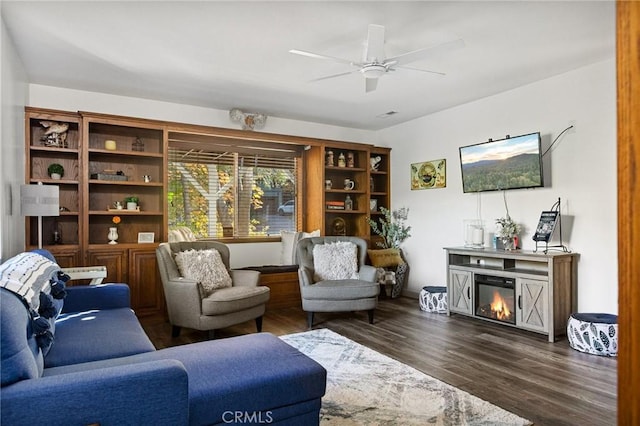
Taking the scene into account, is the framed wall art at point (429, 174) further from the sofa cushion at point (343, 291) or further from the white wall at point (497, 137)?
the sofa cushion at point (343, 291)

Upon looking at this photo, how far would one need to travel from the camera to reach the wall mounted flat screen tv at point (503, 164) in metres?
4.28

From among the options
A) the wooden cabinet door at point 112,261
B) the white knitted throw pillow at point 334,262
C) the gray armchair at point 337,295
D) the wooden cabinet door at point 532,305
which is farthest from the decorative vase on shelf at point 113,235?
the wooden cabinet door at point 532,305

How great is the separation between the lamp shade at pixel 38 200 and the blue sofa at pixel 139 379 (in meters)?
1.18

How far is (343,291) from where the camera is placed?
4324 mm

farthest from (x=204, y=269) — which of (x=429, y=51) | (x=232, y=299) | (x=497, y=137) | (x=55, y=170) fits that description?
(x=497, y=137)

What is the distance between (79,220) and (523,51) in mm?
4783

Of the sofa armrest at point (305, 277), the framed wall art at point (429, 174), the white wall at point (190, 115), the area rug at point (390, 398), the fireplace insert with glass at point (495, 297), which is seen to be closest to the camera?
the area rug at point (390, 398)

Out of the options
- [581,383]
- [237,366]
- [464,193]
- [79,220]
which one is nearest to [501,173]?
[464,193]

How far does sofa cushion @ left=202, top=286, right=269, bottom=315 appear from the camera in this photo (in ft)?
12.2

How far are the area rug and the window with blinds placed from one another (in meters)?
2.86

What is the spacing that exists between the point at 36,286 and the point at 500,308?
4.12 meters

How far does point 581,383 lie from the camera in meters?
2.83

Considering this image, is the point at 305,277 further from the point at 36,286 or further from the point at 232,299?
the point at 36,286

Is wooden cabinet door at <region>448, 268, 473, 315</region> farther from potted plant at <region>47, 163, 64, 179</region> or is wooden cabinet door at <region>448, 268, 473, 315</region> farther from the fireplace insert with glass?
potted plant at <region>47, 163, 64, 179</region>
